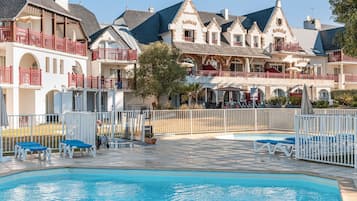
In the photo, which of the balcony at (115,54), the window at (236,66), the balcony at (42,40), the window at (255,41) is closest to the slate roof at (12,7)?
the balcony at (42,40)

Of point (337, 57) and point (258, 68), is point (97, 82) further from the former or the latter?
point (337, 57)

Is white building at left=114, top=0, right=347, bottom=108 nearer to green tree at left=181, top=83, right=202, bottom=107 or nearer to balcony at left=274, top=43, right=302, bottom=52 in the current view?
balcony at left=274, top=43, right=302, bottom=52

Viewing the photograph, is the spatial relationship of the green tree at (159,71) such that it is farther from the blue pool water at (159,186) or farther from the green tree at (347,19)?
the blue pool water at (159,186)

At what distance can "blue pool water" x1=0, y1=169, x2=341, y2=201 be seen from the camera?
11.1 m

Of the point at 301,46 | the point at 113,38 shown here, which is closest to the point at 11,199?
the point at 113,38

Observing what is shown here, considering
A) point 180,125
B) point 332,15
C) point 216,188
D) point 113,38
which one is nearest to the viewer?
point 216,188

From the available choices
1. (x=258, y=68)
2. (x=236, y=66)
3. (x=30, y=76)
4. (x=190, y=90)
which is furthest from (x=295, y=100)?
(x=30, y=76)

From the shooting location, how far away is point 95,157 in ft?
51.4

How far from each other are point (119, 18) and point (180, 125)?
79.5 ft

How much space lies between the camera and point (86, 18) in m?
42.8

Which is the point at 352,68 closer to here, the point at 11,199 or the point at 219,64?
the point at 219,64

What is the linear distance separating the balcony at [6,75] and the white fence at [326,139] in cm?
1911

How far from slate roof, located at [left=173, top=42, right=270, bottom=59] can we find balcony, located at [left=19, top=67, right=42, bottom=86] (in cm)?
1523

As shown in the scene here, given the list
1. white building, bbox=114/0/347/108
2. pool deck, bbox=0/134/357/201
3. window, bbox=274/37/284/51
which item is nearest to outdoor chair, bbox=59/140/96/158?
pool deck, bbox=0/134/357/201
